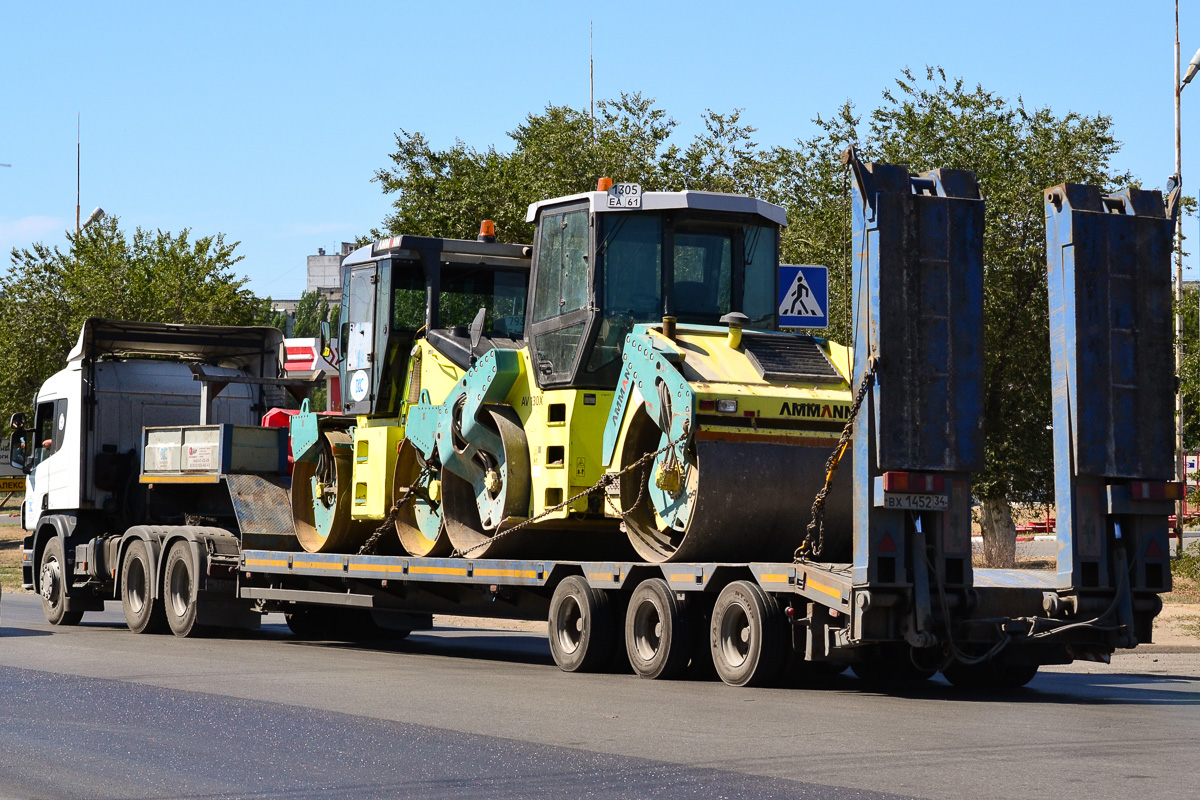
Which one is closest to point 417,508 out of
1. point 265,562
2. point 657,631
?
→ point 265,562

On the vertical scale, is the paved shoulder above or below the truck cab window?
below

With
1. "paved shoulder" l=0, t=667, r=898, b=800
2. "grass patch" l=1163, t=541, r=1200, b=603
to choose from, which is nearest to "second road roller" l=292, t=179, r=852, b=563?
"paved shoulder" l=0, t=667, r=898, b=800

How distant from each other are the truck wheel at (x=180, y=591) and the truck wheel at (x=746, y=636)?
321 inches

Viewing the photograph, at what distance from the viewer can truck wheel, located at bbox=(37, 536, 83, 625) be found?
21266mm

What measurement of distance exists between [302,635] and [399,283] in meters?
5.20

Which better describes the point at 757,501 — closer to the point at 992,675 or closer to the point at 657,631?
the point at 657,631

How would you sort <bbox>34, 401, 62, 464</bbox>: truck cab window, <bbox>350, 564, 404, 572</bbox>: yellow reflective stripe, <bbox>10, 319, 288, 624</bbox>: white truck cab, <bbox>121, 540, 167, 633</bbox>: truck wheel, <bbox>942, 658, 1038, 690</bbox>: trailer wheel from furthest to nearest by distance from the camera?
<bbox>34, 401, 62, 464</bbox>: truck cab window, <bbox>10, 319, 288, 624</bbox>: white truck cab, <bbox>121, 540, 167, 633</bbox>: truck wheel, <bbox>350, 564, 404, 572</bbox>: yellow reflective stripe, <bbox>942, 658, 1038, 690</bbox>: trailer wheel

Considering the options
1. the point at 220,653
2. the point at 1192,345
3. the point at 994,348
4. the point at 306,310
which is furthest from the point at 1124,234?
the point at 306,310

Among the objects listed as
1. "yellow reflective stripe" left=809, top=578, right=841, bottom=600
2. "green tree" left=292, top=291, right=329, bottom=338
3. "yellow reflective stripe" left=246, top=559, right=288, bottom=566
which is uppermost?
"green tree" left=292, top=291, right=329, bottom=338

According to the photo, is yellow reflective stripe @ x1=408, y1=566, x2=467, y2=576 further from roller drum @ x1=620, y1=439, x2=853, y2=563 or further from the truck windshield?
roller drum @ x1=620, y1=439, x2=853, y2=563

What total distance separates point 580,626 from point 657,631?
0.95m

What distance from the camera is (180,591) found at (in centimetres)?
1927

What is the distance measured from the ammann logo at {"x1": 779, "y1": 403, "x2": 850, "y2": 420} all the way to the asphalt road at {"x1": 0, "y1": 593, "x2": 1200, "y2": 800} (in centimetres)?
211

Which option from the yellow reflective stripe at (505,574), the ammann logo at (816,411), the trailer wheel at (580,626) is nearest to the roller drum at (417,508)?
the yellow reflective stripe at (505,574)
